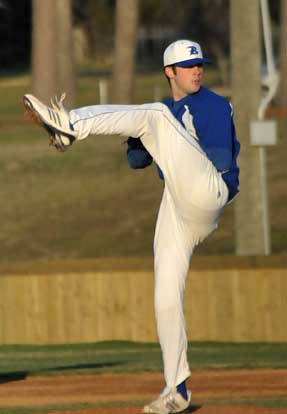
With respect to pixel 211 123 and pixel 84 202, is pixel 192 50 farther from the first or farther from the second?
pixel 84 202

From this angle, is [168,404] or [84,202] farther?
[84,202]

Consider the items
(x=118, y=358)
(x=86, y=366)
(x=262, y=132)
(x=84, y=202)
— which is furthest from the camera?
(x=84, y=202)

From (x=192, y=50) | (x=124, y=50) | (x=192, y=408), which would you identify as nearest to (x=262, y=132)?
(x=192, y=408)

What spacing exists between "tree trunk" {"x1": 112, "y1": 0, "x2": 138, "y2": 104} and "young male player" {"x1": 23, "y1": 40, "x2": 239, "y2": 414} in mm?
31601

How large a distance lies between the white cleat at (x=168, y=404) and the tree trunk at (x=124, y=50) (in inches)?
1254

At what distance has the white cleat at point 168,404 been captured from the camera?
8445mm

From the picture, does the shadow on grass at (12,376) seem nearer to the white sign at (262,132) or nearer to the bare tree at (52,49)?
the white sign at (262,132)

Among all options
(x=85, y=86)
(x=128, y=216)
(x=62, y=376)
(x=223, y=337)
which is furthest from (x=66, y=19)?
(x=62, y=376)

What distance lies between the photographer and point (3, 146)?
3453cm

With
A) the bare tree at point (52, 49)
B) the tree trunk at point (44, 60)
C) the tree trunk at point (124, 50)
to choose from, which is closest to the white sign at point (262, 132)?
the bare tree at point (52, 49)

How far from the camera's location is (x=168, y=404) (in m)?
8.46

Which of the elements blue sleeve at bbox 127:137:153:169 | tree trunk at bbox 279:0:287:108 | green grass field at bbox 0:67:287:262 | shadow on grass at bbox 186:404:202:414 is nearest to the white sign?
green grass field at bbox 0:67:287:262

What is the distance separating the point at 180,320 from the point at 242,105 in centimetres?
1173

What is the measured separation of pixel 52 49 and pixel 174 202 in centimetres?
3218
